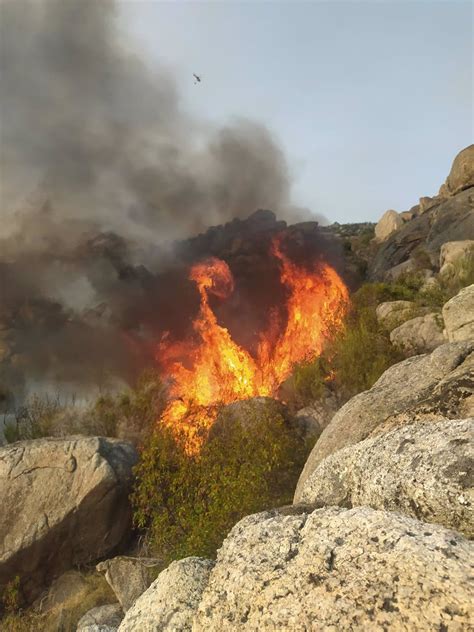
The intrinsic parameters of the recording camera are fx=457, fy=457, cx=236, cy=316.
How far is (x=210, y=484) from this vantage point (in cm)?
1184

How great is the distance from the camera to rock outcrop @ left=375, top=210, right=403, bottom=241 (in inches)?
2530

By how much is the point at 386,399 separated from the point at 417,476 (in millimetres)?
4412

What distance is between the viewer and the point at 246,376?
2608 centimetres

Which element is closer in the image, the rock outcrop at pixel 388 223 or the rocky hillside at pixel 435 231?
the rocky hillside at pixel 435 231

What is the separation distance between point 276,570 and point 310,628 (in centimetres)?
66

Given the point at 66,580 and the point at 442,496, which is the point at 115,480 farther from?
the point at 442,496

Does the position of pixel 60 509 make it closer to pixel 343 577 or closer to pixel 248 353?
pixel 343 577

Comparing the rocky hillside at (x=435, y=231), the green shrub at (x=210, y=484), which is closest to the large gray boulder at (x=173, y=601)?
the green shrub at (x=210, y=484)

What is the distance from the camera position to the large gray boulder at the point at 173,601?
439 centimetres

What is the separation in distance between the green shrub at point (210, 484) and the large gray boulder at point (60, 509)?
87 cm

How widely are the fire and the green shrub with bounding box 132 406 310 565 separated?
14.8 ft

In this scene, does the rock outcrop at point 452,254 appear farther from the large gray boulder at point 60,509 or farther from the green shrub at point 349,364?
the large gray boulder at point 60,509

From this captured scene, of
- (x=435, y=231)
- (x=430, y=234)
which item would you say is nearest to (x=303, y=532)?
(x=435, y=231)

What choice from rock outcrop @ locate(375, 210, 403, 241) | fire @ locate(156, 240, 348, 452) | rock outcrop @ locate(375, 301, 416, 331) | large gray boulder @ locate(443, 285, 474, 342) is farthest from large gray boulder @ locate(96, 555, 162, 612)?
rock outcrop @ locate(375, 210, 403, 241)
